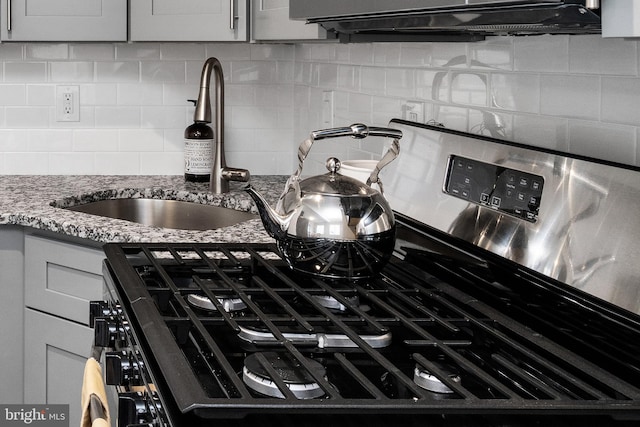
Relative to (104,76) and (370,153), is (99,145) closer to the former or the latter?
(104,76)

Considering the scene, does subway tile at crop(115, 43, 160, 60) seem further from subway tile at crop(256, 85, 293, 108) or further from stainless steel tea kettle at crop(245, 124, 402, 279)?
stainless steel tea kettle at crop(245, 124, 402, 279)

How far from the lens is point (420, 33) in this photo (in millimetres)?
1909

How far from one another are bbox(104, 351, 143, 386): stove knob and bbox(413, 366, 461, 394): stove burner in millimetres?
382

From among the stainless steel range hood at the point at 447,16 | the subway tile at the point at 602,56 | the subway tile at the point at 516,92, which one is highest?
the stainless steel range hood at the point at 447,16

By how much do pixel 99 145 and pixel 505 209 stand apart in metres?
2.12

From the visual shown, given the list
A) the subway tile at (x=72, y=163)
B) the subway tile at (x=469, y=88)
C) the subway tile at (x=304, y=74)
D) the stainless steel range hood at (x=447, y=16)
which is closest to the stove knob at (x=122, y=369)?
the stainless steel range hood at (x=447, y=16)

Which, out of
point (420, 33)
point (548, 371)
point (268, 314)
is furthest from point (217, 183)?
point (548, 371)

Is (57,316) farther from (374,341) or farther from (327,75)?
(374,341)

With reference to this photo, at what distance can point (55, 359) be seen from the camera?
100 inches

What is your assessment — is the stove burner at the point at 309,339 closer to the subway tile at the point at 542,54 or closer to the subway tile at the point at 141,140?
the subway tile at the point at 542,54

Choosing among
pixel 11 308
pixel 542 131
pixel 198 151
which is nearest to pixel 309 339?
pixel 542 131

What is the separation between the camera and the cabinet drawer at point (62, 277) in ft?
7.89

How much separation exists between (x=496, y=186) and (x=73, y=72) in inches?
84.0

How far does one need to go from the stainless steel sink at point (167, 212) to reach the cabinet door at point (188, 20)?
524 mm
